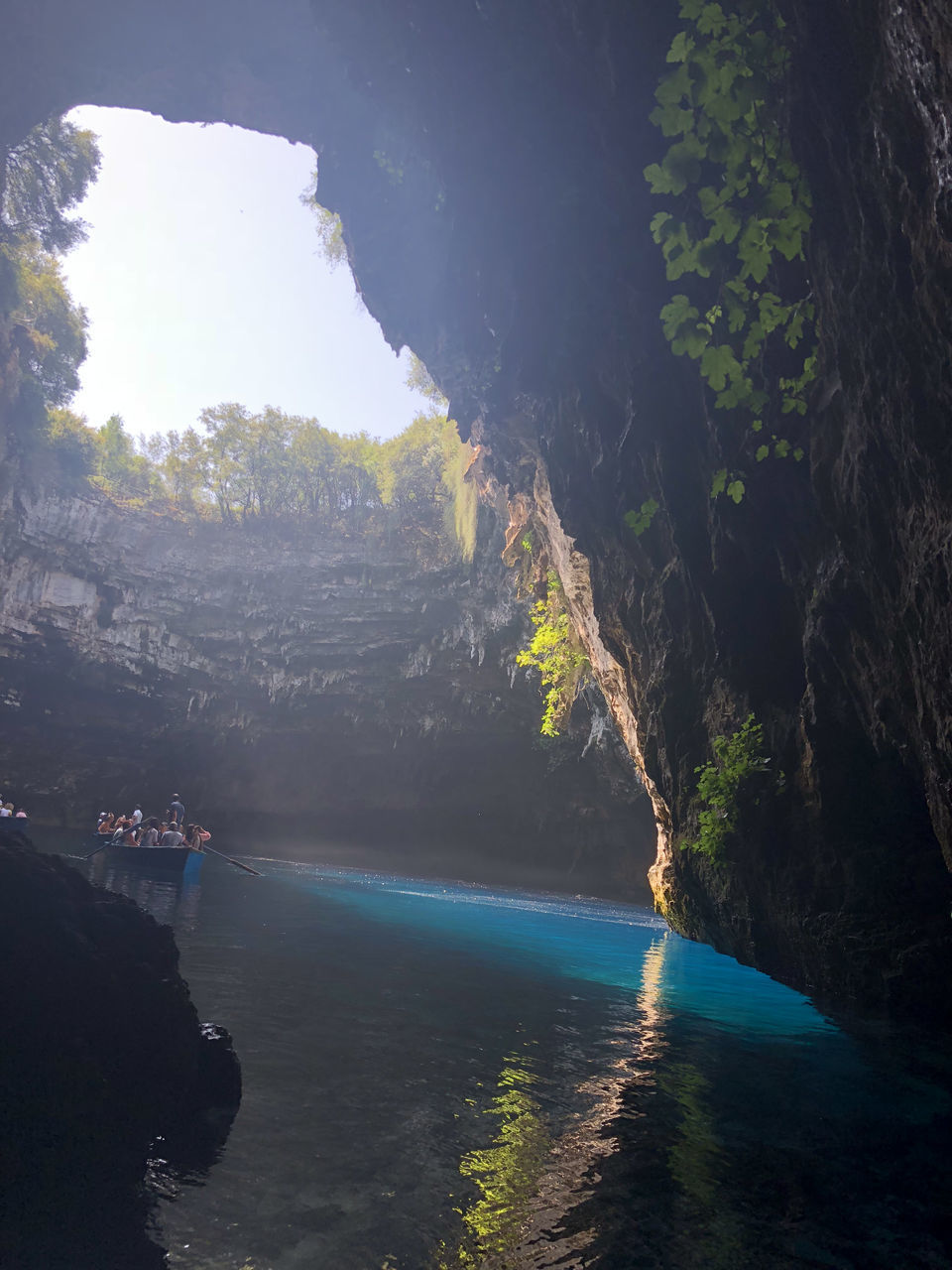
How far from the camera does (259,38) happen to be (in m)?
13.3

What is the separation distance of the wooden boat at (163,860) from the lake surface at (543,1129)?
30.2 feet

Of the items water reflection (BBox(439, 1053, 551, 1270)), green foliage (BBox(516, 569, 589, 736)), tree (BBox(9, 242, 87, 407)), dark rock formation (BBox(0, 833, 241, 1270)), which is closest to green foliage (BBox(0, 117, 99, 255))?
tree (BBox(9, 242, 87, 407))

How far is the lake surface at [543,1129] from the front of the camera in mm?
2574

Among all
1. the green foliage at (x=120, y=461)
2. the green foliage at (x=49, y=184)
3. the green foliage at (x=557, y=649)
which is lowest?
the green foliage at (x=557, y=649)

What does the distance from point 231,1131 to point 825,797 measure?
532 centimetres

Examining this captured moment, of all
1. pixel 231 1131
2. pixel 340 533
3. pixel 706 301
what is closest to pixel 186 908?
pixel 231 1131

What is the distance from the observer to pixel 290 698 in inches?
1201

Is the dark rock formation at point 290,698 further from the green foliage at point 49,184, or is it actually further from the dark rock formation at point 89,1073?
the dark rock formation at point 89,1073

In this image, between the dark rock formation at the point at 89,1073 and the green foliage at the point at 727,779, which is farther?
the green foliage at the point at 727,779

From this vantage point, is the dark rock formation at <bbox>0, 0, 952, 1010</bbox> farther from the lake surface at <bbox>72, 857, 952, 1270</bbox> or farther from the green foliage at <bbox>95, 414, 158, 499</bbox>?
the green foliage at <bbox>95, 414, 158, 499</bbox>

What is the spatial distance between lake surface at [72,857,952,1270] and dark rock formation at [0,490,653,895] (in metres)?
19.5

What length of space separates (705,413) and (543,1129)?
19.9ft

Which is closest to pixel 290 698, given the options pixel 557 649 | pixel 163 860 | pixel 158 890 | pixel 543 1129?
pixel 163 860

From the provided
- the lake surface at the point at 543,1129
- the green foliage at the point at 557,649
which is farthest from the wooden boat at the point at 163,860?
the green foliage at the point at 557,649
